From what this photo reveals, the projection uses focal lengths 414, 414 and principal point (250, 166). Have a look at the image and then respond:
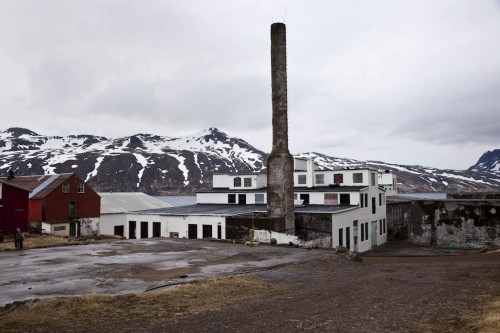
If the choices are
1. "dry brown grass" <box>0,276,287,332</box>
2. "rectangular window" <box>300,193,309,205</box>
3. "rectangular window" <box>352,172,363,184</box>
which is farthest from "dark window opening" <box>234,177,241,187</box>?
"dry brown grass" <box>0,276,287,332</box>

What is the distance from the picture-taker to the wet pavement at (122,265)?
598 inches

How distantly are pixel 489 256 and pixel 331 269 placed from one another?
1253cm

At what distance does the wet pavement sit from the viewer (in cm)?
1519

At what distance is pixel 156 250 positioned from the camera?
2614cm

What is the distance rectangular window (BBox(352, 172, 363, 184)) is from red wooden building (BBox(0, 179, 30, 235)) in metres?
35.6

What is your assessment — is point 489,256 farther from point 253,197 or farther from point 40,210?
point 40,210

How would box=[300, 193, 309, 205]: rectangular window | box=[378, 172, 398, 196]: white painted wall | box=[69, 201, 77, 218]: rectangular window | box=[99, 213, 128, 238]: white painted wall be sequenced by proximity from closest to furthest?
box=[300, 193, 309, 205]: rectangular window → box=[69, 201, 77, 218]: rectangular window → box=[99, 213, 128, 238]: white painted wall → box=[378, 172, 398, 196]: white painted wall

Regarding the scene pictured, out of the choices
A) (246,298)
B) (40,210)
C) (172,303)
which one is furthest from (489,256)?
(40,210)

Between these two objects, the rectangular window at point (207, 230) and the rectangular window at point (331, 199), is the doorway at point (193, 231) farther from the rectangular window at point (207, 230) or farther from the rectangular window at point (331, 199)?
the rectangular window at point (331, 199)

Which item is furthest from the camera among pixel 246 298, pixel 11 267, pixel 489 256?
pixel 489 256

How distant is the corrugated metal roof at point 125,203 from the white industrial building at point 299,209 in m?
0.49

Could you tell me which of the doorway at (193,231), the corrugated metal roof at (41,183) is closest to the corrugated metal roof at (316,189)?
the doorway at (193,231)

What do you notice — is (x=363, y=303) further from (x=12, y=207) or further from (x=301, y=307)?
(x=12, y=207)

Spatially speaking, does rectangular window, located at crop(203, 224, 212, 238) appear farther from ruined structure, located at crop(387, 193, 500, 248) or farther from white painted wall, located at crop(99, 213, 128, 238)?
ruined structure, located at crop(387, 193, 500, 248)
